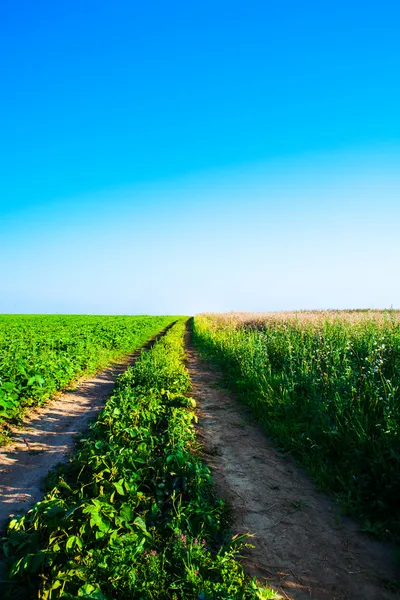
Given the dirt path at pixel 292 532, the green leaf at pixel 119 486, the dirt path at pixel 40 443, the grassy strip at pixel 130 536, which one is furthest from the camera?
the dirt path at pixel 40 443

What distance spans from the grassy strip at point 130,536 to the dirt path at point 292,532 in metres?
0.36

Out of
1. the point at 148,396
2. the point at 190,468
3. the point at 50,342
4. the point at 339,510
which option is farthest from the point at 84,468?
the point at 50,342

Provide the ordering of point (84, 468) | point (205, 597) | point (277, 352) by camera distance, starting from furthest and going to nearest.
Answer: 1. point (277, 352)
2. point (84, 468)
3. point (205, 597)

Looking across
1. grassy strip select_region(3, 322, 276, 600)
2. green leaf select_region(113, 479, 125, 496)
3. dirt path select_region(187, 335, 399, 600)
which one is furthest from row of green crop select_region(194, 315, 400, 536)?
green leaf select_region(113, 479, 125, 496)

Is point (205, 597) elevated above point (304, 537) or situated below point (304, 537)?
above

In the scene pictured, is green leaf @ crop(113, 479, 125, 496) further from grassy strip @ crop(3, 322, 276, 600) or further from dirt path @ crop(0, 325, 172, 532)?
dirt path @ crop(0, 325, 172, 532)

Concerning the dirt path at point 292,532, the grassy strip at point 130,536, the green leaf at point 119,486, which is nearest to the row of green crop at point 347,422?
the dirt path at point 292,532

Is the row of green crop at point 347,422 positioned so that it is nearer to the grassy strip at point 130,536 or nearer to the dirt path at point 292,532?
the dirt path at point 292,532

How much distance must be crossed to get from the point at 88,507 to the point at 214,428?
4.13 metres

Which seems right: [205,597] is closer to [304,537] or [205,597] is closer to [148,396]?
[304,537]

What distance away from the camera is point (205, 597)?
9.04 ft

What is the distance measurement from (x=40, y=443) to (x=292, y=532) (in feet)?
16.5

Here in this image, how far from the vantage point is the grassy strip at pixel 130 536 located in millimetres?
2877

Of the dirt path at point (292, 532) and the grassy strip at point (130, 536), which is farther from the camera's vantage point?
the dirt path at point (292, 532)
